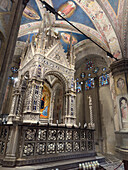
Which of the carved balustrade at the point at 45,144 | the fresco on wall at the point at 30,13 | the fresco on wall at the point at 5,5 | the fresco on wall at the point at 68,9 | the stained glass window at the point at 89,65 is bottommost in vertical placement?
the carved balustrade at the point at 45,144

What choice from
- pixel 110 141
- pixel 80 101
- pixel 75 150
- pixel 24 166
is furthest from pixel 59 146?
pixel 80 101

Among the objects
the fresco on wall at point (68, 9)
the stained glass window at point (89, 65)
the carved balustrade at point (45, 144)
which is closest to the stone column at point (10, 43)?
the carved balustrade at point (45, 144)

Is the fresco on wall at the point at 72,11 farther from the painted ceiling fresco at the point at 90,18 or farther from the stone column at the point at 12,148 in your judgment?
the stone column at the point at 12,148

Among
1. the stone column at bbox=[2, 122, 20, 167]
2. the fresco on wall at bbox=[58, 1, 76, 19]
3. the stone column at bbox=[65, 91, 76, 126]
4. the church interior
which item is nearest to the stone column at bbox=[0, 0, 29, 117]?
the church interior

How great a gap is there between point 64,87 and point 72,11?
6710mm

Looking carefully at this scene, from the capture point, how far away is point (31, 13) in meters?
9.57

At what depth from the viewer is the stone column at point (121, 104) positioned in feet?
20.0

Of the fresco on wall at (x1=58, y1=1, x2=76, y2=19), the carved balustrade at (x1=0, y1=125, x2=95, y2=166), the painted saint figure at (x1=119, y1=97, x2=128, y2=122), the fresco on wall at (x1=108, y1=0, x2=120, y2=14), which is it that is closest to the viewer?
the carved balustrade at (x1=0, y1=125, x2=95, y2=166)

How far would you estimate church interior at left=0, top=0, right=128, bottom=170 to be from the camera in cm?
335

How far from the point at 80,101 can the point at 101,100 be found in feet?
8.36

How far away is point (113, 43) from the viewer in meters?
8.22

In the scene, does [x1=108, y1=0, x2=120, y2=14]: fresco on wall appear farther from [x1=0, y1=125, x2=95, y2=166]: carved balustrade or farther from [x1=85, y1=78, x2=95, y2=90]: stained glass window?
[x1=0, y1=125, x2=95, y2=166]: carved balustrade

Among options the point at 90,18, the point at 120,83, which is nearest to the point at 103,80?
the point at 120,83

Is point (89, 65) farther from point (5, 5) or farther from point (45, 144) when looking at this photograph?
point (5, 5)
